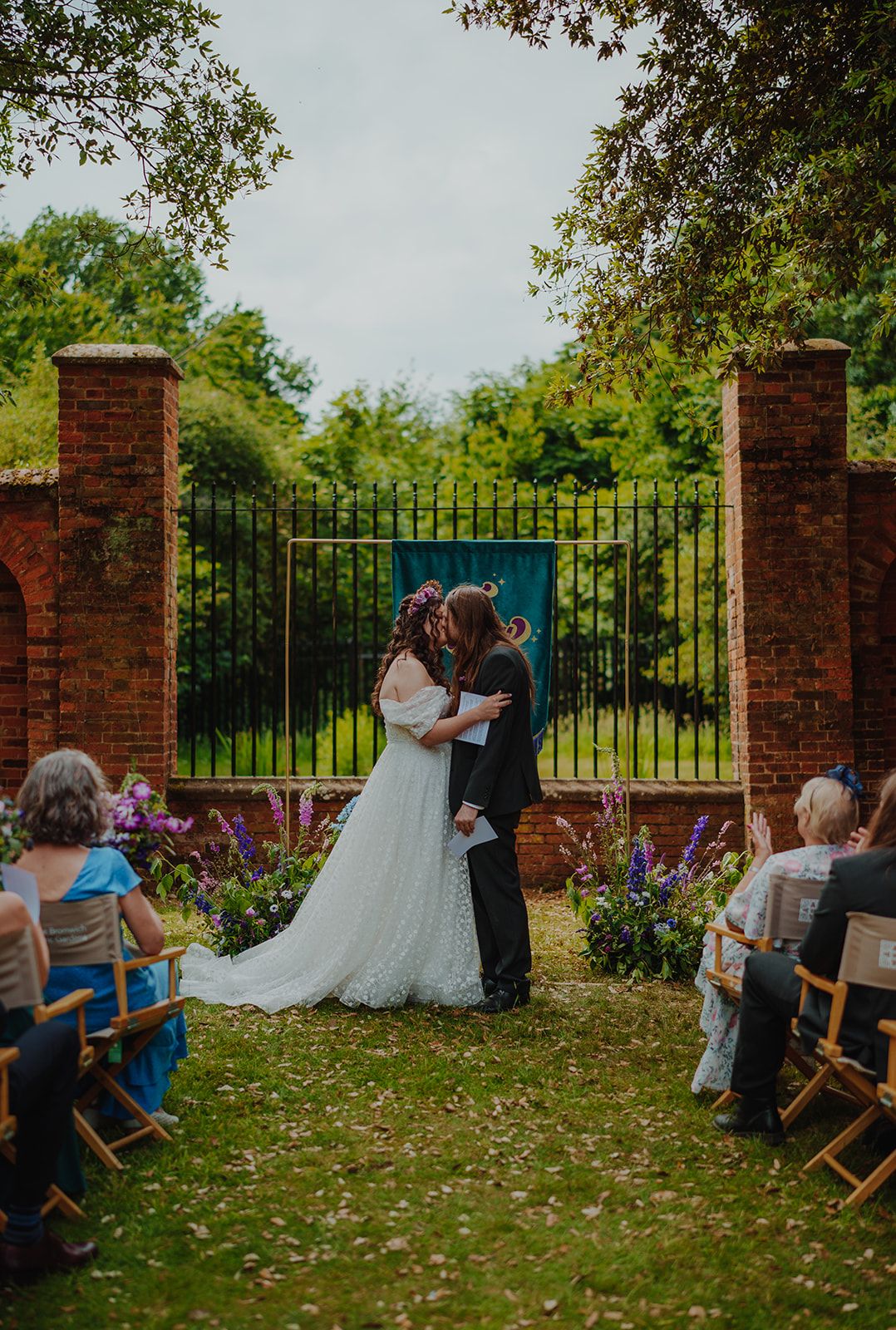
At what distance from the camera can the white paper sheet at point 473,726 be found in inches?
222

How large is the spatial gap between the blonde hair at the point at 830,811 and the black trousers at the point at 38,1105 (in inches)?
99.0

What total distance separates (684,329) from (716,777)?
354cm

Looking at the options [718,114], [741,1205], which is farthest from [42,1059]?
[718,114]

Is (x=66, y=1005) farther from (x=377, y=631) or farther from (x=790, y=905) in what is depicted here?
(x=377, y=631)

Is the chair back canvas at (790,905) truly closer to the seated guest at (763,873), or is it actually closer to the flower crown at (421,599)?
the seated guest at (763,873)

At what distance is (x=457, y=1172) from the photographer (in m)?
3.72

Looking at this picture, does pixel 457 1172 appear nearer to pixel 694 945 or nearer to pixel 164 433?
pixel 694 945

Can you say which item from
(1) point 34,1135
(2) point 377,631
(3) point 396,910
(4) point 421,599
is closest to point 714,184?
(4) point 421,599

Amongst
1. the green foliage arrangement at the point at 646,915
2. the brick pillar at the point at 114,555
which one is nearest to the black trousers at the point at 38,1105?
the green foliage arrangement at the point at 646,915

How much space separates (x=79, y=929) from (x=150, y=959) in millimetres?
339

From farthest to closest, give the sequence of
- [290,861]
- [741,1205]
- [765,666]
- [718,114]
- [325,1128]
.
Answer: [765,666]
[290,861]
[718,114]
[325,1128]
[741,1205]

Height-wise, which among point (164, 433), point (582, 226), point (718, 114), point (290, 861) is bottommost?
point (290, 861)

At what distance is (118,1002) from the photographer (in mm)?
3713

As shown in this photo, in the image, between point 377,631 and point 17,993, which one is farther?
point 377,631
